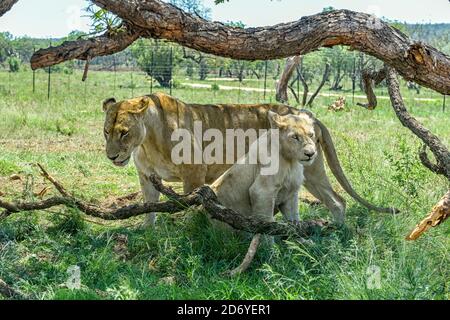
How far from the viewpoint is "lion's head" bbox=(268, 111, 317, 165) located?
5812mm

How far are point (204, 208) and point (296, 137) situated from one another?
1065mm

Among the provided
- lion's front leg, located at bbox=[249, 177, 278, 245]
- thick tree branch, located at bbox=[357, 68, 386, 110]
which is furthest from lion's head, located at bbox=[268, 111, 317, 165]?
thick tree branch, located at bbox=[357, 68, 386, 110]

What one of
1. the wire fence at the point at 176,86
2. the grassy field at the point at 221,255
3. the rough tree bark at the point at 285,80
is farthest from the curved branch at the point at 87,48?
the wire fence at the point at 176,86

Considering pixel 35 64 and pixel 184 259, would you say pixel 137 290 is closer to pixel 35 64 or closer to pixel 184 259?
pixel 184 259

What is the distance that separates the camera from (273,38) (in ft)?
20.0

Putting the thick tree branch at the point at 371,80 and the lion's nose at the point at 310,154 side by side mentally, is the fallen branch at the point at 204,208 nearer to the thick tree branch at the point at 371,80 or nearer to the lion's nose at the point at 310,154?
the lion's nose at the point at 310,154

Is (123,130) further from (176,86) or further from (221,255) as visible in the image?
(176,86)

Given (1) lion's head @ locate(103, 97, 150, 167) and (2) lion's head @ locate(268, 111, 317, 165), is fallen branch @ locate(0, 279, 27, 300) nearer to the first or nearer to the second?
(1) lion's head @ locate(103, 97, 150, 167)

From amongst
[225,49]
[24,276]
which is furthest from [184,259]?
[225,49]

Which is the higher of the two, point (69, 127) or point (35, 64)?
point (35, 64)

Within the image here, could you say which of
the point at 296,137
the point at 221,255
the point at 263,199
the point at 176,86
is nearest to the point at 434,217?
the point at 296,137

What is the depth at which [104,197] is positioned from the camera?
8.47 m

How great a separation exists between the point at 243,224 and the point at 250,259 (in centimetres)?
43
